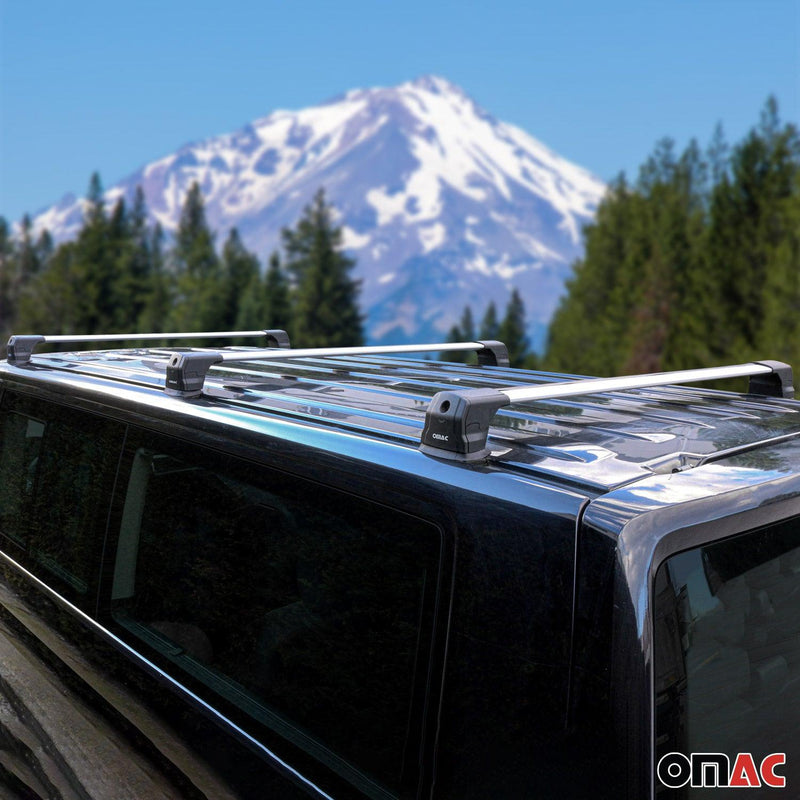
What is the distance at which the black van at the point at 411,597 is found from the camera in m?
1.37

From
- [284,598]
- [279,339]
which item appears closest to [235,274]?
[279,339]

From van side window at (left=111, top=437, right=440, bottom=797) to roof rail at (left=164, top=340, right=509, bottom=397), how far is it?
0.16 metres

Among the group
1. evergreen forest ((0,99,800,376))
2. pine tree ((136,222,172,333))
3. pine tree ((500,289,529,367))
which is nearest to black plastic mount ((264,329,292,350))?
evergreen forest ((0,99,800,376))

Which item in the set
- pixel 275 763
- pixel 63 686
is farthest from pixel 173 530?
pixel 275 763

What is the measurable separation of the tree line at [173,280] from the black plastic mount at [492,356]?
195ft

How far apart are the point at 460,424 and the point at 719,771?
668mm

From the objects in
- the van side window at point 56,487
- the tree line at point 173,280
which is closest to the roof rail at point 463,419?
the van side window at point 56,487

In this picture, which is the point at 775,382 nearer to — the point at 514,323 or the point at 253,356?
the point at 253,356

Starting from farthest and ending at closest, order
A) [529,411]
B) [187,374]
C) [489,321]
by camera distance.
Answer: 1. [489,321]
2. [187,374]
3. [529,411]

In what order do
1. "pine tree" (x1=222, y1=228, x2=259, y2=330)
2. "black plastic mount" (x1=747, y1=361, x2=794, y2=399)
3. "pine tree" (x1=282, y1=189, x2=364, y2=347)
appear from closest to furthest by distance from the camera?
"black plastic mount" (x1=747, y1=361, x2=794, y2=399), "pine tree" (x1=282, y1=189, x2=364, y2=347), "pine tree" (x1=222, y1=228, x2=259, y2=330)

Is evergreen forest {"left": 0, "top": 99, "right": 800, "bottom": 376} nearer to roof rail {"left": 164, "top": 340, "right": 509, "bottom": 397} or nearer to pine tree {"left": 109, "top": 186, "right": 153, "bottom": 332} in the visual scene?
pine tree {"left": 109, "top": 186, "right": 153, "bottom": 332}

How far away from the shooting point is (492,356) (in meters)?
3.46

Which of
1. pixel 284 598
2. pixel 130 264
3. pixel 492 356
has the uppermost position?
pixel 130 264

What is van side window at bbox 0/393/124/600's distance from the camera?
2383 mm
